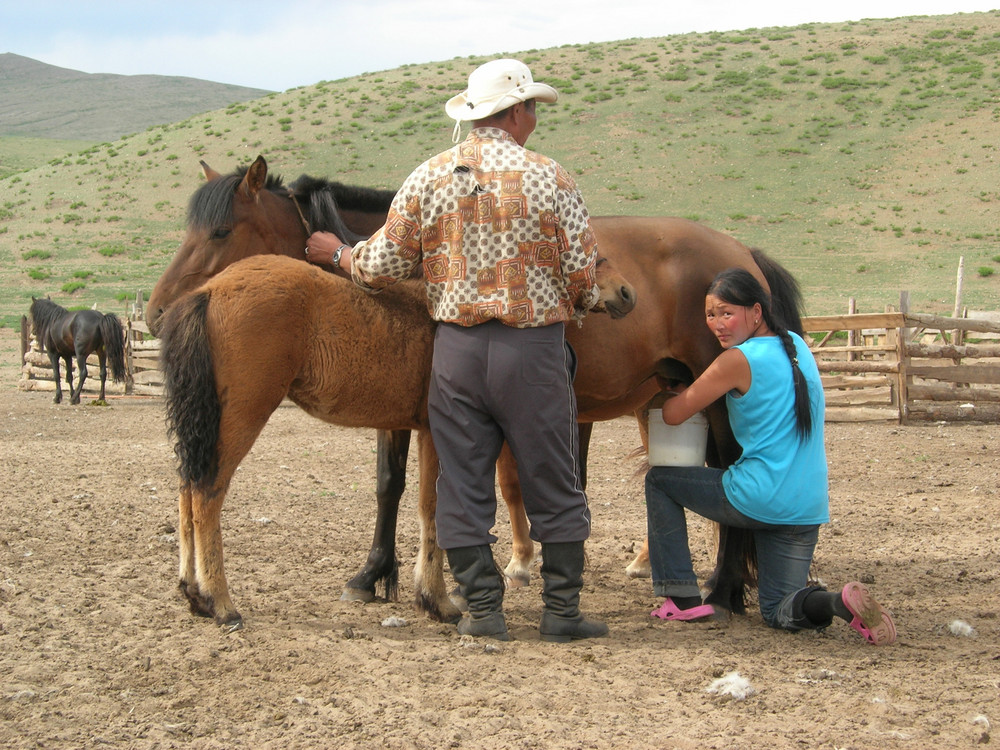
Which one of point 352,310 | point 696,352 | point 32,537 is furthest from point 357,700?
point 32,537

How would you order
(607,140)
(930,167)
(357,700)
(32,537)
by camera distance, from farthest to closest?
(607,140) → (930,167) → (32,537) → (357,700)

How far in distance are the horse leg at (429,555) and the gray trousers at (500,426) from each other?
0.94ft

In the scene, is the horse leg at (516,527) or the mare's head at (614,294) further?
the horse leg at (516,527)

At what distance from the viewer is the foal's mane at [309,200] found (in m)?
4.78

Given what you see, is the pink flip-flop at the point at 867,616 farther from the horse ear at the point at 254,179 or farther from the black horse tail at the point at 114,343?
the black horse tail at the point at 114,343

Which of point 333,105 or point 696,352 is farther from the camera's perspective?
point 333,105

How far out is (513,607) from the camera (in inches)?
189

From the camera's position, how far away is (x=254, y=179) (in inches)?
192

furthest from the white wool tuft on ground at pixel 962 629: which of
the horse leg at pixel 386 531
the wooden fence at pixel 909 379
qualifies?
the wooden fence at pixel 909 379

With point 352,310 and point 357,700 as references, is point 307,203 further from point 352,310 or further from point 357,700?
A: point 357,700

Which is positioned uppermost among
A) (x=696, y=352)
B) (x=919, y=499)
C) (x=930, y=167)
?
(x=930, y=167)

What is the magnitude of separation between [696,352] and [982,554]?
240cm

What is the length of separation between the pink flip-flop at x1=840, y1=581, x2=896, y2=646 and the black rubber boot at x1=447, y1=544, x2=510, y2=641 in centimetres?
148

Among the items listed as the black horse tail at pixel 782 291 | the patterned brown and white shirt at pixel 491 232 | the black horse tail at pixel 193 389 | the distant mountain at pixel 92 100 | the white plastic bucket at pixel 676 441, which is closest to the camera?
the patterned brown and white shirt at pixel 491 232
